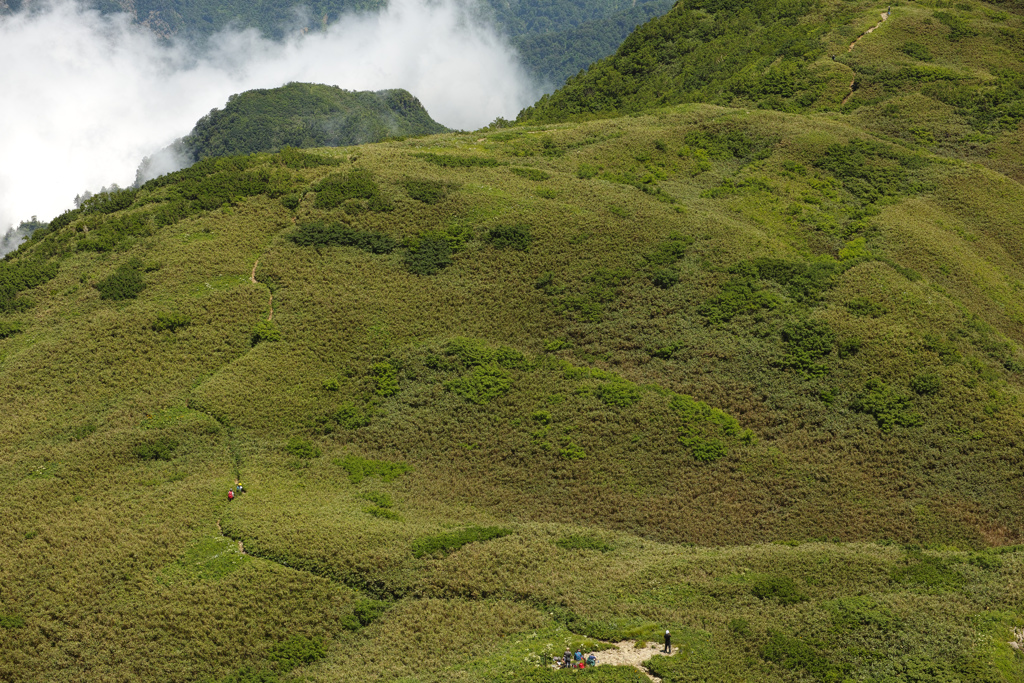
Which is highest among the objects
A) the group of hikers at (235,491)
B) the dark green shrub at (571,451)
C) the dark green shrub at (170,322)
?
the dark green shrub at (170,322)

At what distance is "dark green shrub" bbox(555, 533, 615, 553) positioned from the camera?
1481 inches

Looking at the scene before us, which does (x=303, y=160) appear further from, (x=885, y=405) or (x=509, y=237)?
(x=885, y=405)

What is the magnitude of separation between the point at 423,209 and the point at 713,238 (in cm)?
2025

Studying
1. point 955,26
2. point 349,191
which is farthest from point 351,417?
point 955,26

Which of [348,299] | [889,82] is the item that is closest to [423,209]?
[348,299]

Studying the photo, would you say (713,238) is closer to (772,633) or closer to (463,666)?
(772,633)

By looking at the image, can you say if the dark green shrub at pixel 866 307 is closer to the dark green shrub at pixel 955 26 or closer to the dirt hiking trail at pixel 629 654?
the dirt hiking trail at pixel 629 654

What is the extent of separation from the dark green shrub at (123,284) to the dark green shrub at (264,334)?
858 centimetres

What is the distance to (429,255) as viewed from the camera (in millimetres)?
57531

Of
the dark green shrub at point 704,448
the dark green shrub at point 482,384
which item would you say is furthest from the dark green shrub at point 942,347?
the dark green shrub at point 482,384

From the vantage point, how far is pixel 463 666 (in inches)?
1191

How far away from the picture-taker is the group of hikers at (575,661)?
96.0ft

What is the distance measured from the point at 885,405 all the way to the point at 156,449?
37.1 m

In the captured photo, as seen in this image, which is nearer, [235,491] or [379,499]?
[235,491]
